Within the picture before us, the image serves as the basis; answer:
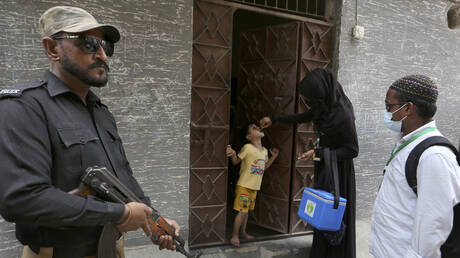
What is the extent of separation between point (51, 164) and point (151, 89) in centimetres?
179

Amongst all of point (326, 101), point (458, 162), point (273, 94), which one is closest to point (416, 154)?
point (458, 162)

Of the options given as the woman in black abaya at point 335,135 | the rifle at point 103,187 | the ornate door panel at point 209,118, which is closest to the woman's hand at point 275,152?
the ornate door panel at point 209,118

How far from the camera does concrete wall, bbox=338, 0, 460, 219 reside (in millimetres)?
4324

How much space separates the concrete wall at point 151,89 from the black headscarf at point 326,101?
119 cm

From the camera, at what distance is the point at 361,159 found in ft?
14.9

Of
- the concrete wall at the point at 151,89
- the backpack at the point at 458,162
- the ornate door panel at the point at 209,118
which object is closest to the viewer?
the backpack at the point at 458,162

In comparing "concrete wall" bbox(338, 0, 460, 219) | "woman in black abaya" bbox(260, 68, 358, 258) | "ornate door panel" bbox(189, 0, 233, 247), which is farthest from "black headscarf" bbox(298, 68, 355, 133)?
"concrete wall" bbox(338, 0, 460, 219)

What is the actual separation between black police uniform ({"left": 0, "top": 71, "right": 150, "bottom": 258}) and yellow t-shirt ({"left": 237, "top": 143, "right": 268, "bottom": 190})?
7.55 ft

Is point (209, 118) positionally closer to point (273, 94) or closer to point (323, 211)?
point (273, 94)

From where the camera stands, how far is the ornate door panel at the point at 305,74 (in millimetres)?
4047

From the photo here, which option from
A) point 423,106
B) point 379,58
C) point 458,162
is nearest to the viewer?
point 458,162

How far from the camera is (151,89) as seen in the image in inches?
121

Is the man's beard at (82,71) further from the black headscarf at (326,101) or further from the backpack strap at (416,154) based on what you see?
the black headscarf at (326,101)

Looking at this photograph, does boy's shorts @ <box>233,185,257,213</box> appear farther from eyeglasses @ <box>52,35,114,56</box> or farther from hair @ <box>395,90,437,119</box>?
eyeglasses @ <box>52,35,114,56</box>
